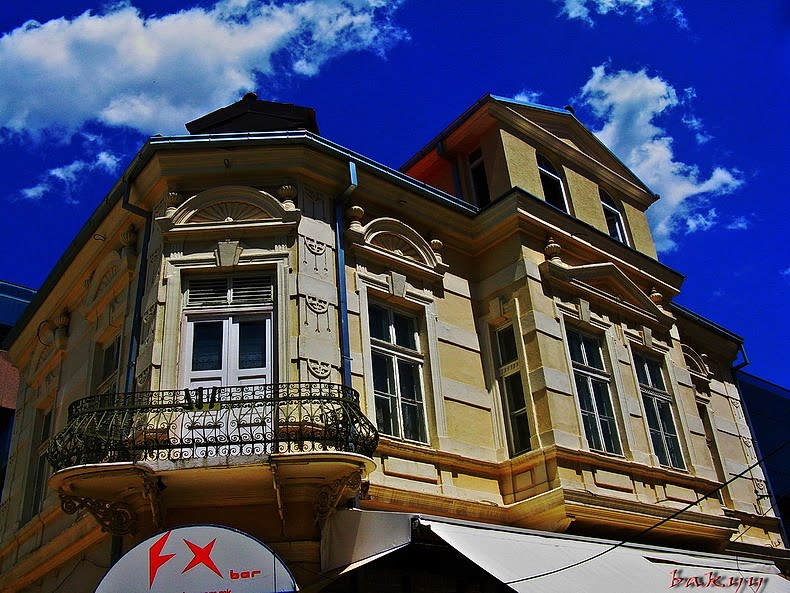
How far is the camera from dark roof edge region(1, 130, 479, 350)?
10805mm

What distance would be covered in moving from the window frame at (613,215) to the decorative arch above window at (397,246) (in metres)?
4.59

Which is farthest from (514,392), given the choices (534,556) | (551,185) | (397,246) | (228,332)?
(551,185)

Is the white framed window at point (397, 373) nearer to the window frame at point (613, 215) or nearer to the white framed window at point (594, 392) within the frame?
the white framed window at point (594, 392)

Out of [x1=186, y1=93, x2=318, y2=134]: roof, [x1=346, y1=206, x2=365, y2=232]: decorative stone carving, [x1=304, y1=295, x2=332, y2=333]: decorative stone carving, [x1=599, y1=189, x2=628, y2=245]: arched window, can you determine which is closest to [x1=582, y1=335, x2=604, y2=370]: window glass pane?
[x1=599, y1=189, x2=628, y2=245]: arched window

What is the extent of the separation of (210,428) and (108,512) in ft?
5.07

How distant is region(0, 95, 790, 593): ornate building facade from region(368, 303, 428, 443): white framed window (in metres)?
0.03

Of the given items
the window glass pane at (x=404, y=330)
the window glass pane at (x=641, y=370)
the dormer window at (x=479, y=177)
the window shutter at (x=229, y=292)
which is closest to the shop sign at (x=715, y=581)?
the window glass pane at (x=641, y=370)

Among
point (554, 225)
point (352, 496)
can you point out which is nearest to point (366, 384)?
point (352, 496)

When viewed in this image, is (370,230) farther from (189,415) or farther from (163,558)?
(163,558)

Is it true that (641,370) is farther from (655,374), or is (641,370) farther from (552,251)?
(552,251)

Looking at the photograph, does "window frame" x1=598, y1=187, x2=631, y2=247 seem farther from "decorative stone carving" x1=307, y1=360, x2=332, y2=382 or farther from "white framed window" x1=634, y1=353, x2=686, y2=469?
"decorative stone carving" x1=307, y1=360, x2=332, y2=382

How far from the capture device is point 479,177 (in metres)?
14.2

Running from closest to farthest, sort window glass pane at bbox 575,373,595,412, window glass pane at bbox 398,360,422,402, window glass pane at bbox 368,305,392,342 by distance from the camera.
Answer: window glass pane at bbox 398,360,422,402 < window glass pane at bbox 368,305,392,342 < window glass pane at bbox 575,373,595,412

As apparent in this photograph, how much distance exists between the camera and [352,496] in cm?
911
